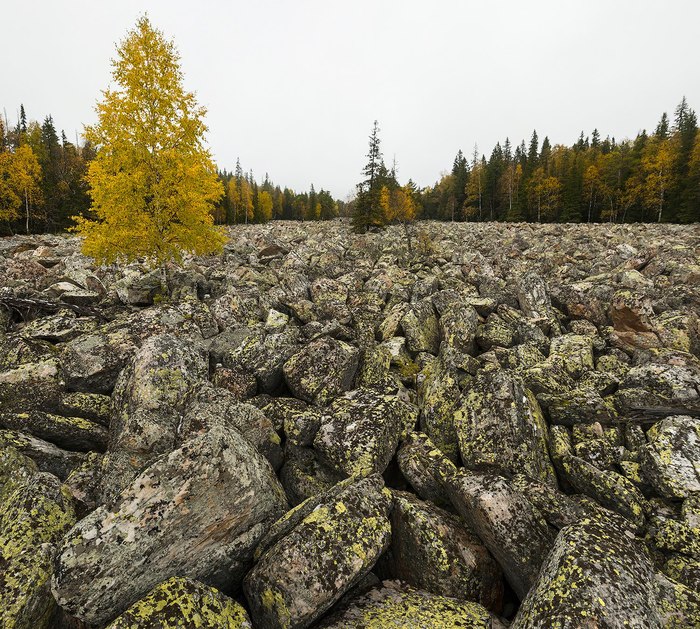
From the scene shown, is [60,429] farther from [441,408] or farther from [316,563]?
[441,408]

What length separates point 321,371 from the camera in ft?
29.0

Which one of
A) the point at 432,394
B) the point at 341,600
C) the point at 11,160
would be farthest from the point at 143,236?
the point at 11,160

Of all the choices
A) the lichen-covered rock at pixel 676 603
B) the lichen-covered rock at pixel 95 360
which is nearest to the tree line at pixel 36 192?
the lichen-covered rock at pixel 95 360

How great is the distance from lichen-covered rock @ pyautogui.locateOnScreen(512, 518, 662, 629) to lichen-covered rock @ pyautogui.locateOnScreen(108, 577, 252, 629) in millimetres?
3284

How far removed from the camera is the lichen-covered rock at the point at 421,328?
11.5 m

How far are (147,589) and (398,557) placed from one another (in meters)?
3.44

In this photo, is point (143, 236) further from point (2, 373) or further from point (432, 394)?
Result: point (432, 394)

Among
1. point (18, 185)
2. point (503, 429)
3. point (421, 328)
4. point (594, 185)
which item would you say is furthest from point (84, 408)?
point (594, 185)

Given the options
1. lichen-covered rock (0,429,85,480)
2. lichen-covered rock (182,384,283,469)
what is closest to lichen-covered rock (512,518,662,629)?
lichen-covered rock (182,384,283,469)

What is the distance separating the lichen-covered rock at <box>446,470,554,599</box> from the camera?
480 cm

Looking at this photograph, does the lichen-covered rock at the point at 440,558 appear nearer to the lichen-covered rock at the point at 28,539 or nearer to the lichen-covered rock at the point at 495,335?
the lichen-covered rock at the point at 28,539

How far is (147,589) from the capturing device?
422cm

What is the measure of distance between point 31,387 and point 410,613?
8.80m

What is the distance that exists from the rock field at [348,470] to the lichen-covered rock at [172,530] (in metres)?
0.03
